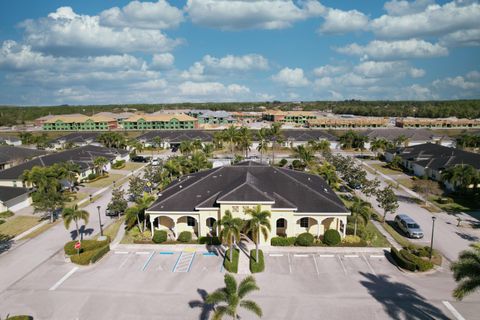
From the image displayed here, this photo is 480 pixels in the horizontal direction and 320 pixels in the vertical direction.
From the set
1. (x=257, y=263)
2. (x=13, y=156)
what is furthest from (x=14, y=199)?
(x=257, y=263)

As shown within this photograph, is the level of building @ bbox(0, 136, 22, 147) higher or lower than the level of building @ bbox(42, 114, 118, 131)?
lower

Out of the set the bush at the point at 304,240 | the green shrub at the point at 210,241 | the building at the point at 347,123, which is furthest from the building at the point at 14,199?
the building at the point at 347,123

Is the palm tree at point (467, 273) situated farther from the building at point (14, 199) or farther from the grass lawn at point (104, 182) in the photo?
the grass lawn at point (104, 182)

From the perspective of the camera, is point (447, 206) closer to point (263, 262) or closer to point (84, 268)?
point (263, 262)

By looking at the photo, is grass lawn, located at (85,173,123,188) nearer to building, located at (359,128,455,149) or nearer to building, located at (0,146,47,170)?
building, located at (0,146,47,170)

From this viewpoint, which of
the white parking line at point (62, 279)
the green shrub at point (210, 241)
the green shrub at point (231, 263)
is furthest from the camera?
the green shrub at point (210, 241)

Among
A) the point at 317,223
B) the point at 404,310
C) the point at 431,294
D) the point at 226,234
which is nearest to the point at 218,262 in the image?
the point at 226,234

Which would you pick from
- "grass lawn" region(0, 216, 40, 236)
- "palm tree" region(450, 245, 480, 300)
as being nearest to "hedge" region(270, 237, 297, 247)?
"palm tree" region(450, 245, 480, 300)
